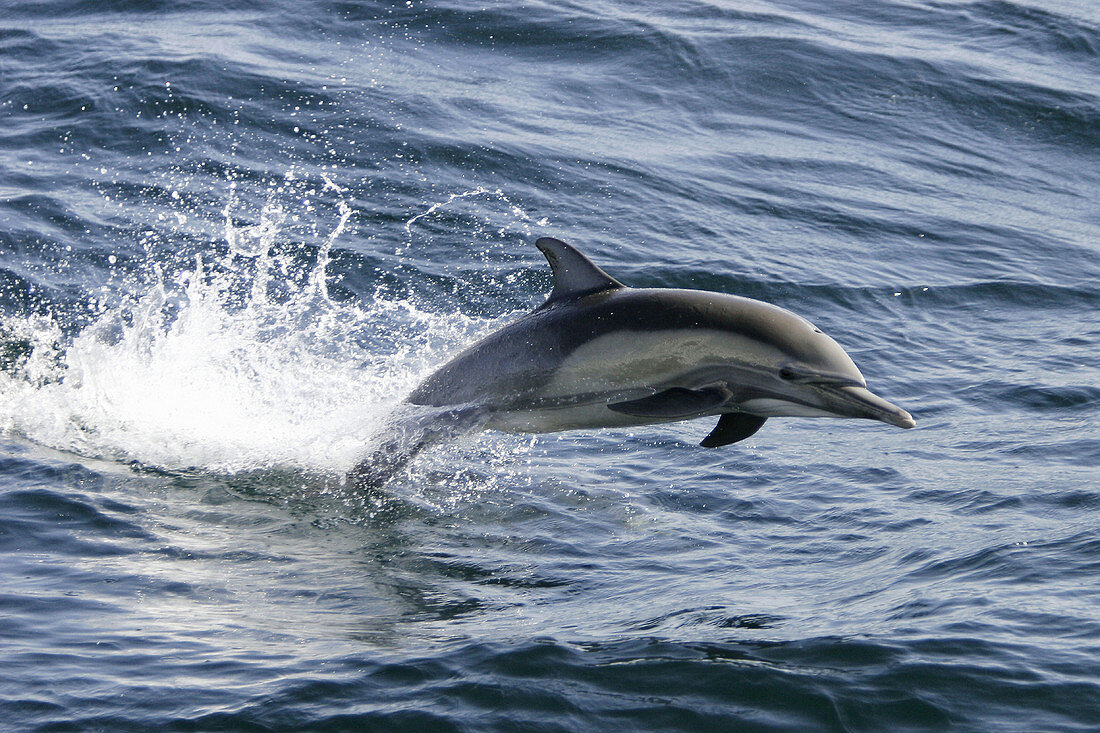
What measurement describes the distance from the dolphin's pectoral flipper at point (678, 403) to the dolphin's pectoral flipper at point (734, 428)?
270mm

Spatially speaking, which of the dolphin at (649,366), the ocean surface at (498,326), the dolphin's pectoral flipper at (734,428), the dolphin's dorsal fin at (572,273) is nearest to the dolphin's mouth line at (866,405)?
the dolphin at (649,366)

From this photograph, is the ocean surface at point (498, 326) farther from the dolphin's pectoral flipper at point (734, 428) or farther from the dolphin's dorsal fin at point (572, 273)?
the dolphin's dorsal fin at point (572, 273)

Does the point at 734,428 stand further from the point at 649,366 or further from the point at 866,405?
the point at 866,405

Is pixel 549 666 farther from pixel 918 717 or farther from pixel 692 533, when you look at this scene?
pixel 692 533

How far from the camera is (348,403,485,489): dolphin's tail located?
7613mm

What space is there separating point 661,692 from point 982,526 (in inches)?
114

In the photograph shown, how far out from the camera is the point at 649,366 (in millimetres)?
7023

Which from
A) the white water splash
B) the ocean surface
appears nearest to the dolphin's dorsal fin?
the ocean surface

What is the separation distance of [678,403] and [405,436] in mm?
1912

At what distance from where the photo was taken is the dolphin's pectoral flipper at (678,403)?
6.75 m

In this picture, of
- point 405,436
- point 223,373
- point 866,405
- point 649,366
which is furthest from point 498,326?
point 866,405

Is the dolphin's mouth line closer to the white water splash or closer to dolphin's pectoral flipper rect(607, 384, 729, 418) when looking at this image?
dolphin's pectoral flipper rect(607, 384, 729, 418)

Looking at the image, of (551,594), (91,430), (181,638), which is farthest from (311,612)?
(91,430)

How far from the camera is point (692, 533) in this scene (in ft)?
25.1
